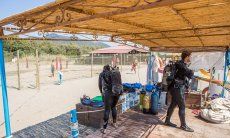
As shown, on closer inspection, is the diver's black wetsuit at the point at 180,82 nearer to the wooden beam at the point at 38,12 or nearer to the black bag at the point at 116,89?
the black bag at the point at 116,89

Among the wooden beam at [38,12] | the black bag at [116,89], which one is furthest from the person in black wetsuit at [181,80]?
the wooden beam at [38,12]

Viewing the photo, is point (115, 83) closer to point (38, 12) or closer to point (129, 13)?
point (129, 13)

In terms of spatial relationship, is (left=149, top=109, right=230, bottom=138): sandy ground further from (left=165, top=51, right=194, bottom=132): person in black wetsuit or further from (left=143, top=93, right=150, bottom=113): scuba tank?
(left=143, top=93, right=150, bottom=113): scuba tank

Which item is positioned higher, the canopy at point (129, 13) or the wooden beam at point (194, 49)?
the canopy at point (129, 13)

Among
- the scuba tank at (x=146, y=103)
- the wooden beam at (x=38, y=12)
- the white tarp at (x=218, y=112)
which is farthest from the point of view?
the scuba tank at (x=146, y=103)

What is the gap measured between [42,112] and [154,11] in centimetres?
723

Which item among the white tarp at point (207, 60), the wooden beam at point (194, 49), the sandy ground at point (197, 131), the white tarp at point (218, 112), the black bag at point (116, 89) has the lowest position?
the sandy ground at point (197, 131)

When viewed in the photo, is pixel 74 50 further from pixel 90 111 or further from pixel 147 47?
pixel 90 111

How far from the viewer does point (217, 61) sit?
10914 millimetres

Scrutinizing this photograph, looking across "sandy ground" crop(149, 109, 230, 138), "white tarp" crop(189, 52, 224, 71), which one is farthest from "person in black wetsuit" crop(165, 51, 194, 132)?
"white tarp" crop(189, 52, 224, 71)

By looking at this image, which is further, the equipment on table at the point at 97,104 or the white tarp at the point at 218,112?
the equipment on table at the point at 97,104

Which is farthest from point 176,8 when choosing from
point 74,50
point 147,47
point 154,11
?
point 74,50

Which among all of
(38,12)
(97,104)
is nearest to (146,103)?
(97,104)

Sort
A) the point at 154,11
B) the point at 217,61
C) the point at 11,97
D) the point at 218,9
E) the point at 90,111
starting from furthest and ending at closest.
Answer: the point at 11,97 < the point at 217,61 < the point at 90,111 < the point at 154,11 < the point at 218,9
